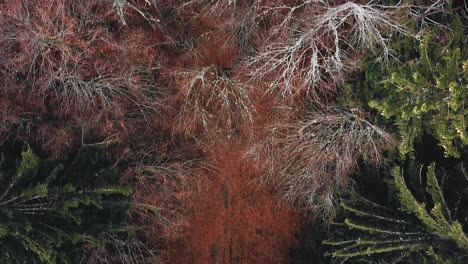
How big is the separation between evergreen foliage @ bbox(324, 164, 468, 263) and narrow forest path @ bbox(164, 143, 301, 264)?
9.19 ft

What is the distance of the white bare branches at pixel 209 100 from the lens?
13.2 m

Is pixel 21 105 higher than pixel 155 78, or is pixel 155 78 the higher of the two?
pixel 155 78

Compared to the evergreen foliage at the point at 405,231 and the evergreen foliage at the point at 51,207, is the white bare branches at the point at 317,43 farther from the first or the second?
the evergreen foliage at the point at 51,207

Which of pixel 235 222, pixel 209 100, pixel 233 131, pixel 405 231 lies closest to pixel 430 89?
pixel 405 231

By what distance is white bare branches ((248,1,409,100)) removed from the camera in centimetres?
1080

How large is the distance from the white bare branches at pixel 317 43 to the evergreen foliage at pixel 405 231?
2.94m

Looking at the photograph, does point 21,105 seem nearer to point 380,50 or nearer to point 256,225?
point 256,225

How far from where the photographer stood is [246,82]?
43.3ft

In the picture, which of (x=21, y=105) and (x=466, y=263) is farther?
(x=21, y=105)

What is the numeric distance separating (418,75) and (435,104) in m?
0.69

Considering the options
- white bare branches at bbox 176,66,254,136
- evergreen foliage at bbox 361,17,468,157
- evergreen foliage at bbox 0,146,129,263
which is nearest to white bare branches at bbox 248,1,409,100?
evergreen foliage at bbox 361,17,468,157

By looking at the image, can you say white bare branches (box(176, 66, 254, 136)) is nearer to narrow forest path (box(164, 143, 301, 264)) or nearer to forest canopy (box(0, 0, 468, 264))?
forest canopy (box(0, 0, 468, 264))

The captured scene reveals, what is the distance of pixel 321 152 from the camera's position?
12.4 metres

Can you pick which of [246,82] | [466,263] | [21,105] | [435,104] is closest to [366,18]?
[435,104]
